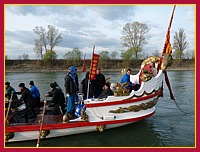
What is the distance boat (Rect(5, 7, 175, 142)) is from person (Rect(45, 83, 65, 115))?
0.25 meters

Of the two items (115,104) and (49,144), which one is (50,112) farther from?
(115,104)

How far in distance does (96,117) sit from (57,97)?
126 cm

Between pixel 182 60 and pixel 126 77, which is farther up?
pixel 182 60

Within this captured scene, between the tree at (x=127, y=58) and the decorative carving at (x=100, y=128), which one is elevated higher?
the tree at (x=127, y=58)

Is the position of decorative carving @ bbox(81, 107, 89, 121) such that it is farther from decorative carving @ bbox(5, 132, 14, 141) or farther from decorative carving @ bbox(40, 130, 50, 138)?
decorative carving @ bbox(5, 132, 14, 141)

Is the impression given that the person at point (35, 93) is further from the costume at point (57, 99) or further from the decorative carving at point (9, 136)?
the decorative carving at point (9, 136)

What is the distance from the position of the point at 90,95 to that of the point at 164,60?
2.65 meters

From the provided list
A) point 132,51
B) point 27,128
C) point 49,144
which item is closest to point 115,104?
point 49,144

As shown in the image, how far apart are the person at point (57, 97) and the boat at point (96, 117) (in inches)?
9.9

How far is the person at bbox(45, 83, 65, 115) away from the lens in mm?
5254

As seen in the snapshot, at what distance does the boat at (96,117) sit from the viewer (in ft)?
15.6

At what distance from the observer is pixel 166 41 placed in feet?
21.2

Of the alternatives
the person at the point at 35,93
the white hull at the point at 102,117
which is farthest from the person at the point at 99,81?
the person at the point at 35,93

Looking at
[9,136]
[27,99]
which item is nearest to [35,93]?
[27,99]
